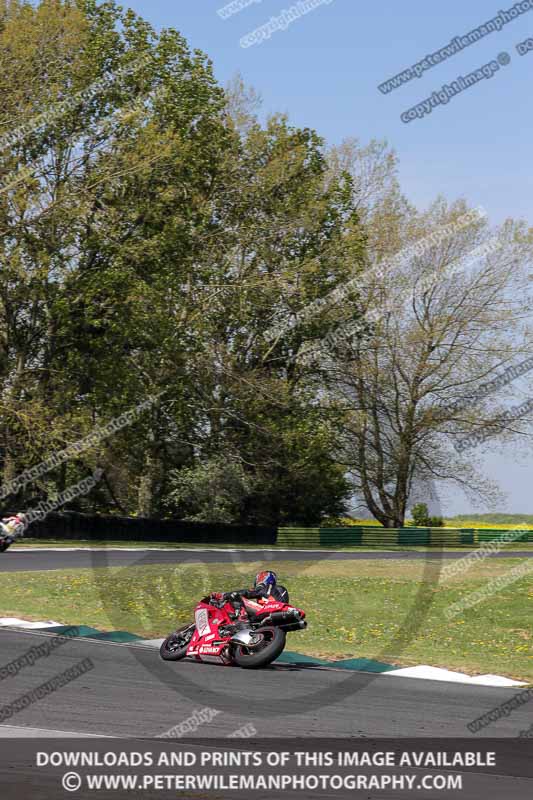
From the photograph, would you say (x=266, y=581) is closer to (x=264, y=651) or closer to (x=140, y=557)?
(x=264, y=651)

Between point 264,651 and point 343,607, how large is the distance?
312 inches

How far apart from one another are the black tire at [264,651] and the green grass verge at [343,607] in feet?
8.49

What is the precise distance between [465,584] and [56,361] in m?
21.8

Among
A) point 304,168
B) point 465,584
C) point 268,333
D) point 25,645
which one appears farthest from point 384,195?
point 25,645

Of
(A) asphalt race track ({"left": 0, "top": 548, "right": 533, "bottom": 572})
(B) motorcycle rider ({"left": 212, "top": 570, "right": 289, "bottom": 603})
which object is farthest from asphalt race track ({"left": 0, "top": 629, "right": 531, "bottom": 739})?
(A) asphalt race track ({"left": 0, "top": 548, "right": 533, "bottom": 572})

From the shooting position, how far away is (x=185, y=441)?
47.6m

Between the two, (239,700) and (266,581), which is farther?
(266,581)

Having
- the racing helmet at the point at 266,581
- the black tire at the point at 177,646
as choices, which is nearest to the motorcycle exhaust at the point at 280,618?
the racing helmet at the point at 266,581

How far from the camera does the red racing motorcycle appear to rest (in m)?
13.0

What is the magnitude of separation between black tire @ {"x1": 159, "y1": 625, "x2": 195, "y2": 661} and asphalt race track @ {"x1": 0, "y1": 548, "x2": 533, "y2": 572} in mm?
12379

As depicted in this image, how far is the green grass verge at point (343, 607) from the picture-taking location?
1662cm

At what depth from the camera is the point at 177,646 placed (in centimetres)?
1360

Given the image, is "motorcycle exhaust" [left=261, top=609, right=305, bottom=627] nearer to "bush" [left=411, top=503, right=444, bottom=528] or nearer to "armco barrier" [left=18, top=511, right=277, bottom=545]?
"armco barrier" [left=18, top=511, right=277, bottom=545]

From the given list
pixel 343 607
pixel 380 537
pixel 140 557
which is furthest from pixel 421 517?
pixel 343 607
